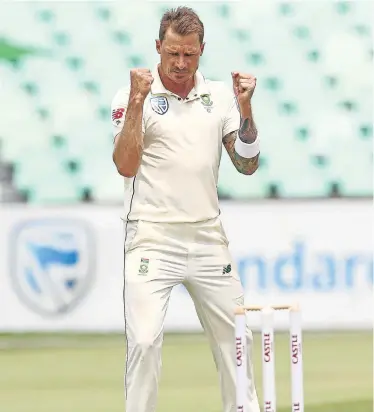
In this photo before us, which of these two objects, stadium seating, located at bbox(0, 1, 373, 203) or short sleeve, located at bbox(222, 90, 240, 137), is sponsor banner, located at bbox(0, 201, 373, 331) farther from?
short sleeve, located at bbox(222, 90, 240, 137)

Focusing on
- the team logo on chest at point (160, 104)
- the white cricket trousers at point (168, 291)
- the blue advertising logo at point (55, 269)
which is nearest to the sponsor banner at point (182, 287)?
the blue advertising logo at point (55, 269)

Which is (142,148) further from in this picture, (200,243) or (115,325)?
(115,325)

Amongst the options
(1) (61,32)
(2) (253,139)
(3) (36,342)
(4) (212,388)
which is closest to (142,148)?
(2) (253,139)

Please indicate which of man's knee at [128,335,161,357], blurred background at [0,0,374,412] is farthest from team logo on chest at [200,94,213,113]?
blurred background at [0,0,374,412]

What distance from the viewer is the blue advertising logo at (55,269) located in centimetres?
923

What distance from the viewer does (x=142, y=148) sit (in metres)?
4.45

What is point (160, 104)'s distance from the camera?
458 cm

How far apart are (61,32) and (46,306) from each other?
2280mm

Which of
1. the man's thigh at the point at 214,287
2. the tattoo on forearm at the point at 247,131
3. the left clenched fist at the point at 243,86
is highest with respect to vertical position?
the left clenched fist at the point at 243,86

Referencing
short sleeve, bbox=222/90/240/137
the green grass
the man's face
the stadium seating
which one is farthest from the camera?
the stadium seating

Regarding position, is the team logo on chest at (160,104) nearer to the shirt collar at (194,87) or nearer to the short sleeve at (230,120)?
the shirt collar at (194,87)

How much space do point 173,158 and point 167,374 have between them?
335 cm

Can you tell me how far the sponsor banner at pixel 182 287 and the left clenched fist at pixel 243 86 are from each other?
486cm

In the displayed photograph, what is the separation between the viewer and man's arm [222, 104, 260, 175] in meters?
4.51
